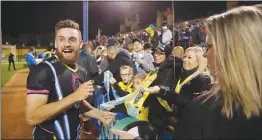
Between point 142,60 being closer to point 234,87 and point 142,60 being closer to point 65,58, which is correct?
point 65,58

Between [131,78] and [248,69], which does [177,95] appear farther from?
[248,69]

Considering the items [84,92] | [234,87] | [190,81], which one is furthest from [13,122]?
[234,87]

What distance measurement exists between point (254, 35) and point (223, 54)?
8 cm

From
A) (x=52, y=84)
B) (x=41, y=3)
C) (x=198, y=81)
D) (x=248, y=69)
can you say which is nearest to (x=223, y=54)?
(x=248, y=69)

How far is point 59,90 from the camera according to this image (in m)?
1.31

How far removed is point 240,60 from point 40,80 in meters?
0.80

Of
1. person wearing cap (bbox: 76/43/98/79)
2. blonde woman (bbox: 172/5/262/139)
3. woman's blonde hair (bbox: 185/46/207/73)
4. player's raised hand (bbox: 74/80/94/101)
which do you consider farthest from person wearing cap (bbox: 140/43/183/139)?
blonde woman (bbox: 172/5/262/139)

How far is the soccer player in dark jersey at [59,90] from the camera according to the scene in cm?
124

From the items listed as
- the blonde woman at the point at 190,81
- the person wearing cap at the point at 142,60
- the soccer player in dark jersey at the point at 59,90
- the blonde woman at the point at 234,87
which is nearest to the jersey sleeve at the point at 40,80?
the soccer player in dark jersey at the point at 59,90

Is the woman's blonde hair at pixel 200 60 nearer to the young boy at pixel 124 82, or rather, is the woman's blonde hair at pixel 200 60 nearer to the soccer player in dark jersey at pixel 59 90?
the young boy at pixel 124 82

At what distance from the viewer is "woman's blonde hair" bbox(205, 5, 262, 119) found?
2.31 feet

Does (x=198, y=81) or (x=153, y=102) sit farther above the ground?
(x=198, y=81)

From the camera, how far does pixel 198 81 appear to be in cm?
193

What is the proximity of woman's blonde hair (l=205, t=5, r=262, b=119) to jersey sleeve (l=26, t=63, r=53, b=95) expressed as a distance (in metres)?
0.74
